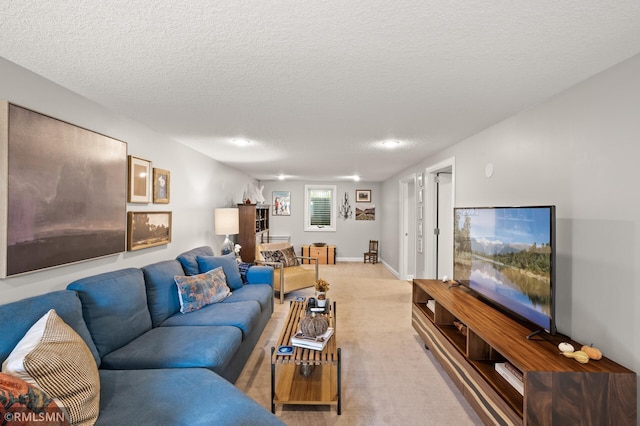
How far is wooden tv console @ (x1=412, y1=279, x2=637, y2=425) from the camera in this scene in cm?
152

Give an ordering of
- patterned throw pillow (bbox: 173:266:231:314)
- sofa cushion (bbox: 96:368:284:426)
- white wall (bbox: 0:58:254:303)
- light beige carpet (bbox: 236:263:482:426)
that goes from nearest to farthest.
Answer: sofa cushion (bbox: 96:368:284:426) < white wall (bbox: 0:58:254:303) < light beige carpet (bbox: 236:263:482:426) < patterned throw pillow (bbox: 173:266:231:314)

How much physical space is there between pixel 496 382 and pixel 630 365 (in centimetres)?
66

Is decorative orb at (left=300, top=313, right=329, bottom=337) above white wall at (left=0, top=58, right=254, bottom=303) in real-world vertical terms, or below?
below

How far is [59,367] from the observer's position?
136 cm

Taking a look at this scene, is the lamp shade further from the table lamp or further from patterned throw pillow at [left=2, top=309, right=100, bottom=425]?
patterned throw pillow at [left=2, top=309, right=100, bottom=425]

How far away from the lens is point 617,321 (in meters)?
1.66

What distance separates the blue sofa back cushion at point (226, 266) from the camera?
3.51 m

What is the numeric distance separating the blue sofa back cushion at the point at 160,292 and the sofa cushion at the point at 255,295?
0.54 m

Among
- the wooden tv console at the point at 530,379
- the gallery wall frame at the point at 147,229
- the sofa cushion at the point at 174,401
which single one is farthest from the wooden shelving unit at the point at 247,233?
the wooden tv console at the point at 530,379

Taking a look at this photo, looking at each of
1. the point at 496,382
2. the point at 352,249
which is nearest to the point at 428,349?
the point at 496,382

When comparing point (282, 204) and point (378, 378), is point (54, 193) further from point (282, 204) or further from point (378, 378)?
point (282, 204)

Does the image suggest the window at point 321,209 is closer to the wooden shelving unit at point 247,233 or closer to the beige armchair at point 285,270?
the beige armchair at point 285,270

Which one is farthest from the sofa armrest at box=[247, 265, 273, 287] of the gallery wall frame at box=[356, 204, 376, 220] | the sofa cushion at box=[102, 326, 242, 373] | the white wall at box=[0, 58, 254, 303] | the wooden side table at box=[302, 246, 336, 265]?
the gallery wall frame at box=[356, 204, 376, 220]

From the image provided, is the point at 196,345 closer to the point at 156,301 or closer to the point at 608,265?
the point at 156,301
